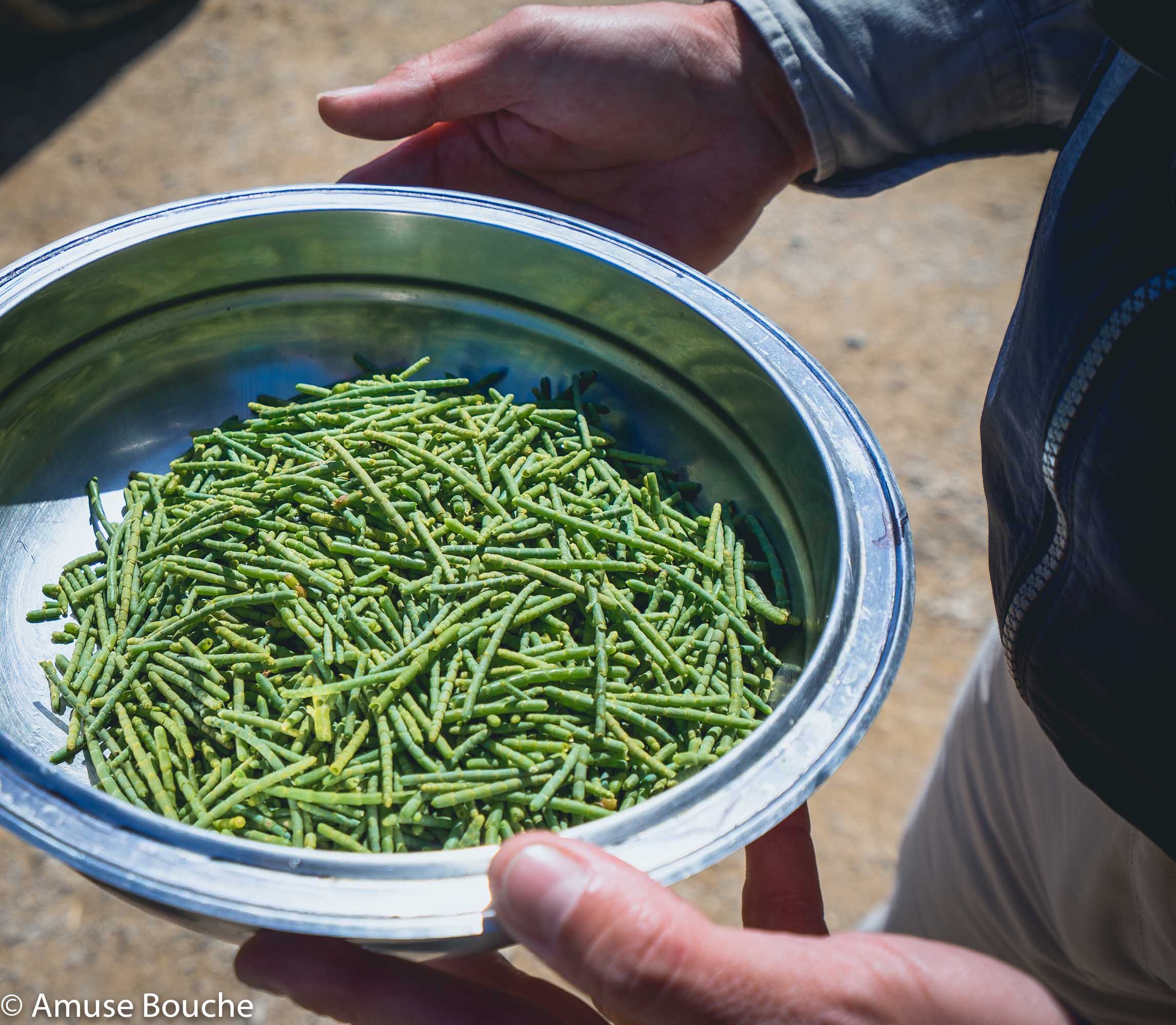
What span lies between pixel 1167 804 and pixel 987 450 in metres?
0.69

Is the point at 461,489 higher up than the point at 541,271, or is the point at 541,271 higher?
the point at 541,271

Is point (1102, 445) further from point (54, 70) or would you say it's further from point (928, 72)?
point (54, 70)

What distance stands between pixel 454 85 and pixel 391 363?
77cm

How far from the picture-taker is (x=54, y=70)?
255 inches

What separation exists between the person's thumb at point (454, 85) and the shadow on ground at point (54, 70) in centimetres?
448

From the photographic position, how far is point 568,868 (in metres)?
1.22

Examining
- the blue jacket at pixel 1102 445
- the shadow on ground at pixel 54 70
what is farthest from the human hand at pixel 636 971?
the shadow on ground at pixel 54 70

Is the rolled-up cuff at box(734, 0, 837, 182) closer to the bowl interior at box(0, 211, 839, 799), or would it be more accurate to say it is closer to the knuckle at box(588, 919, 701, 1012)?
the bowl interior at box(0, 211, 839, 799)

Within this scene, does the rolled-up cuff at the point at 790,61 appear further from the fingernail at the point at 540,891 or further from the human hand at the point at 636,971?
the fingernail at the point at 540,891

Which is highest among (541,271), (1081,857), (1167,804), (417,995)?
(541,271)

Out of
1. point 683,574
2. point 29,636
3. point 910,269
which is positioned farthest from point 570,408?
point 910,269

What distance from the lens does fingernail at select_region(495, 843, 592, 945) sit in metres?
1.20

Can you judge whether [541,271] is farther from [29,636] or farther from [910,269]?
[910,269]

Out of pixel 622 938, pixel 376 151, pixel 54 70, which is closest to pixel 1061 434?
pixel 622 938
